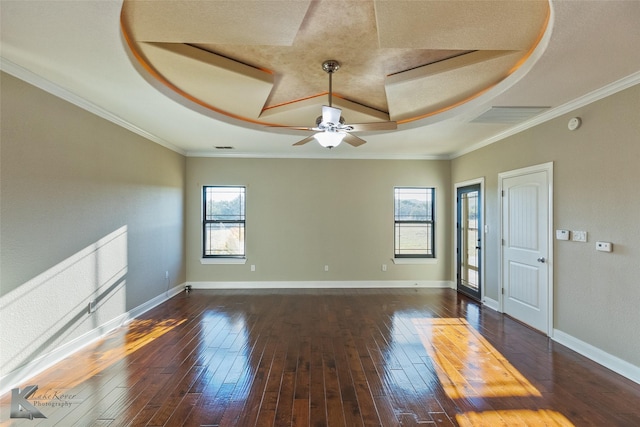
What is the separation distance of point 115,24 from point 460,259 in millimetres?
6022

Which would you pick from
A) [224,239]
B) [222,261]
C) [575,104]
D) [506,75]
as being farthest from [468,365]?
[224,239]

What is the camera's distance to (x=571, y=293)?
3.31 metres

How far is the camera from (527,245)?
157 inches

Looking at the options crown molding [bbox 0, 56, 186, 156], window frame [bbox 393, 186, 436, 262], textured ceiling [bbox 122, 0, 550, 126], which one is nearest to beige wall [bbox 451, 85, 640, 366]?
textured ceiling [bbox 122, 0, 550, 126]

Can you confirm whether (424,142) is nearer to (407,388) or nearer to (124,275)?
(407,388)

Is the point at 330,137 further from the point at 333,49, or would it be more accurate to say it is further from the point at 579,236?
the point at 579,236

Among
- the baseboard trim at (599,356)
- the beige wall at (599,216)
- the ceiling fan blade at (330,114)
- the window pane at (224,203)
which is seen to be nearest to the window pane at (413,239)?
the beige wall at (599,216)

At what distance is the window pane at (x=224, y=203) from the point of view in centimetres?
605

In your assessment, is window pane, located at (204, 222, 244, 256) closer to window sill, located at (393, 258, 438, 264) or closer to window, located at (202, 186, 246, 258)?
window, located at (202, 186, 246, 258)

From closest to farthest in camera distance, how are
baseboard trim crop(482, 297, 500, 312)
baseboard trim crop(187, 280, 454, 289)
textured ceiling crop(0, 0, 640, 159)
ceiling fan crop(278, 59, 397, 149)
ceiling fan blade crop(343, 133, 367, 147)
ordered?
textured ceiling crop(0, 0, 640, 159) < ceiling fan crop(278, 59, 397, 149) < ceiling fan blade crop(343, 133, 367, 147) < baseboard trim crop(482, 297, 500, 312) < baseboard trim crop(187, 280, 454, 289)

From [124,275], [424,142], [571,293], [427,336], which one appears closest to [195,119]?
[124,275]

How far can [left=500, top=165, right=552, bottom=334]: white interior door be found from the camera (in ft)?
12.1

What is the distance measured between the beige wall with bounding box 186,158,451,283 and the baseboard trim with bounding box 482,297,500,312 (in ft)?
4.10

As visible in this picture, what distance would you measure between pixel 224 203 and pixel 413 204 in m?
3.89
